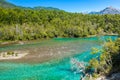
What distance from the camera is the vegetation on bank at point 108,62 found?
44.5 metres

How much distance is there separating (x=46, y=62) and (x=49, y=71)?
11.8 meters

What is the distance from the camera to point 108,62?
46156 millimetres

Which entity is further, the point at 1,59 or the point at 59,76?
the point at 1,59

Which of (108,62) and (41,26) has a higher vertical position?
(41,26)

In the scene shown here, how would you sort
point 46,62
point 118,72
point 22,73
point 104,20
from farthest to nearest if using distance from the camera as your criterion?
point 104,20 → point 46,62 → point 22,73 → point 118,72

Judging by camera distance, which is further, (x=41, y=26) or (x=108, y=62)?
(x=41, y=26)

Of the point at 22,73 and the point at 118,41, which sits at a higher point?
the point at 118,41

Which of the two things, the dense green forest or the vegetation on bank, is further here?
the dense green forest

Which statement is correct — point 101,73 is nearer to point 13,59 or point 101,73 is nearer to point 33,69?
point 33,69

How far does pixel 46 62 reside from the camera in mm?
65812

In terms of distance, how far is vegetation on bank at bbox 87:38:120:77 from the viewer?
146 ft

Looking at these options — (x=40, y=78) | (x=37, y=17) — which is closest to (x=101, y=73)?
(x=40, y=78)

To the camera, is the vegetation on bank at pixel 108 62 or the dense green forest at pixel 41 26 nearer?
the vegetation on bank at pixel 108 62

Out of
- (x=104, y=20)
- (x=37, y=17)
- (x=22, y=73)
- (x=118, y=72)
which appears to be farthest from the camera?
(x=104, y=20)
